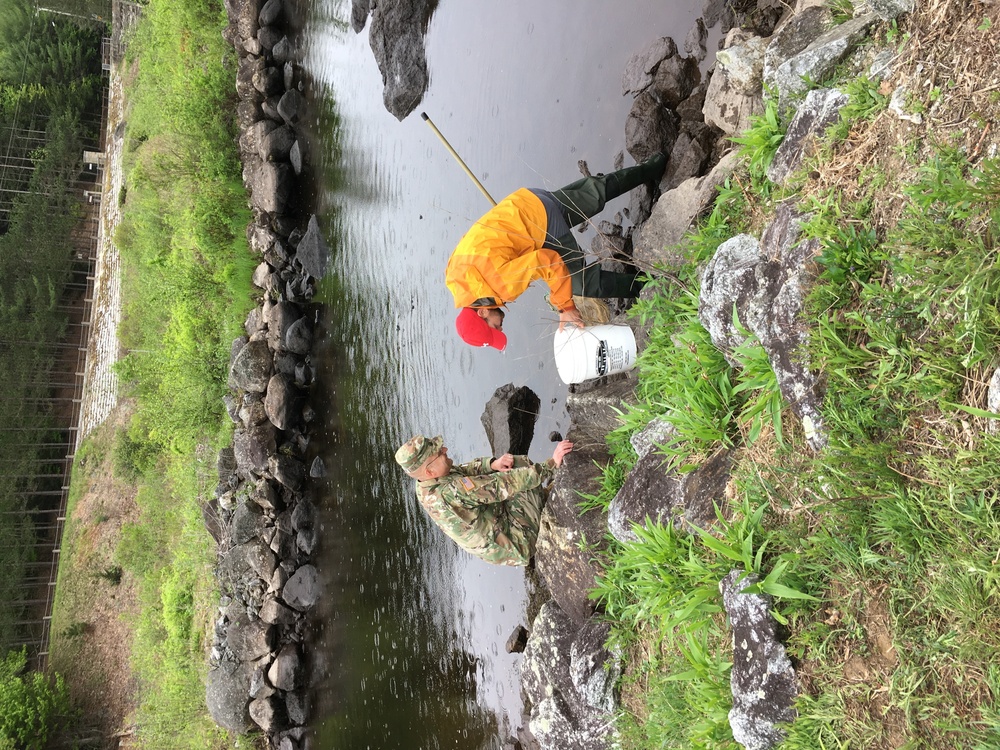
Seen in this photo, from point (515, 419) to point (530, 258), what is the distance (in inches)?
75.9

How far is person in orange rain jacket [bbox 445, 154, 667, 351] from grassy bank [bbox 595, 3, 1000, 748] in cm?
137

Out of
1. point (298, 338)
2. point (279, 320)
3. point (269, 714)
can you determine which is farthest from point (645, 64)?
point (269, 714)

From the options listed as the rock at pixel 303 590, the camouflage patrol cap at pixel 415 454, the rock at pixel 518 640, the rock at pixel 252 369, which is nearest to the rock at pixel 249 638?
the rock at pixel 303 590

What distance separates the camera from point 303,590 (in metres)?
7.64

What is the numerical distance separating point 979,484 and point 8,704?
12299mm

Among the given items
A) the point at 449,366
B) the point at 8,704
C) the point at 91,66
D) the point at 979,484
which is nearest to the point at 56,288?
the point at 91,66

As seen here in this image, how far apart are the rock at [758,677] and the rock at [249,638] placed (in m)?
6.26

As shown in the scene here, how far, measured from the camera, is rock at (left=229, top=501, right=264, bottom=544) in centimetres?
800

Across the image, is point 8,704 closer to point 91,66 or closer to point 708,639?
point 708,639

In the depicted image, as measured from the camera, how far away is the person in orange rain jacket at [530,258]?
4.03 meters

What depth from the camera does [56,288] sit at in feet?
45.5

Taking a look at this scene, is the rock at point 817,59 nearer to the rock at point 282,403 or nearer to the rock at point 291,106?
the rock at point 282,403

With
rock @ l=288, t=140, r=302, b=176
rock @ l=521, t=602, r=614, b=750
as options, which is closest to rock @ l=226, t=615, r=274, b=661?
rock @ l=521, t=602, r=614, b=750

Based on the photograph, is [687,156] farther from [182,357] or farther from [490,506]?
[182,357]
